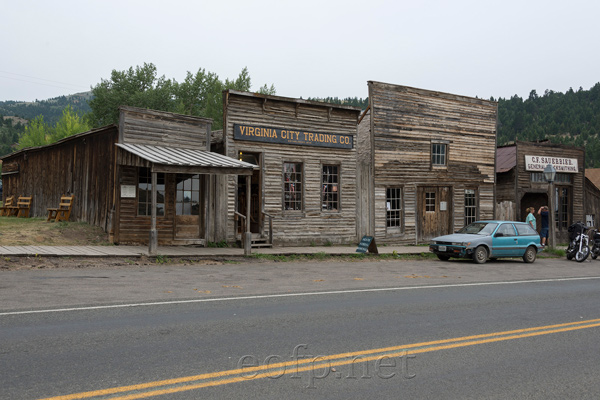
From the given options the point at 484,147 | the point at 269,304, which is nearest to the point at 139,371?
the point at 269,304

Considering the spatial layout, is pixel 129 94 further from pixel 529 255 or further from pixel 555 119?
pixel 555 119

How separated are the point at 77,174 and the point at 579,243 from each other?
18.6m

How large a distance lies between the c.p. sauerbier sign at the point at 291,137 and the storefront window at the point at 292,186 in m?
0.95

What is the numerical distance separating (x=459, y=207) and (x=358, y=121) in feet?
22.3

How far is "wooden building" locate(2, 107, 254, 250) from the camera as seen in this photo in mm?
16391

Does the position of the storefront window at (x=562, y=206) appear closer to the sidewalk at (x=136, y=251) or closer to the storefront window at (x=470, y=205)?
the storefront window at (x=470, y=205)

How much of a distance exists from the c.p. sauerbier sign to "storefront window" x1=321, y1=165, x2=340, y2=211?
972 millimetres

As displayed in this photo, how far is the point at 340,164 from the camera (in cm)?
2167

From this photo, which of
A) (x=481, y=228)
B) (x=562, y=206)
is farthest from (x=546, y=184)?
(x=481, y=228)

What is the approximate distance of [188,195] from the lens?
60.6ft

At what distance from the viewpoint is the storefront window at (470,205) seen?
2586 centimetres

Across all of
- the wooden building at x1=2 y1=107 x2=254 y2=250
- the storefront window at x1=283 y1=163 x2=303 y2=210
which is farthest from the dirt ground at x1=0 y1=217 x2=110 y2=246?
the storefront window at x1=283 y1=163 x2=303 y2=210

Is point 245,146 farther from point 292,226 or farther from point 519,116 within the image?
point 519,116

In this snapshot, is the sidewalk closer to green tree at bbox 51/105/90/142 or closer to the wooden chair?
the wooden chair
